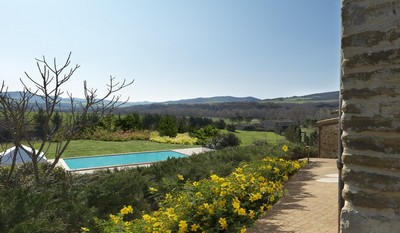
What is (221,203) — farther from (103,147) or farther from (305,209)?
(103,147)

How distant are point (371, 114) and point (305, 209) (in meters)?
4.01

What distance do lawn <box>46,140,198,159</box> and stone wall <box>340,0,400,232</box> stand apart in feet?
61.2

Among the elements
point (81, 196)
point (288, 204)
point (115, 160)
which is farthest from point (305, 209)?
point (115, 160)

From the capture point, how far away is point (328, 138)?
1430 centimetres

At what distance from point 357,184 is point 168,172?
7233 mm

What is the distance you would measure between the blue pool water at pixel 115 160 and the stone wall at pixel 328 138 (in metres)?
8.24

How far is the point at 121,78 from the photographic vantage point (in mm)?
7457

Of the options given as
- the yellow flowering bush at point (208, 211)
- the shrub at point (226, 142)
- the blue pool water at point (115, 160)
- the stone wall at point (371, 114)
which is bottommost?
the blue pool water at point (115, 160)

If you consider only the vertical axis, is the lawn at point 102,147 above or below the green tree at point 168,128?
below

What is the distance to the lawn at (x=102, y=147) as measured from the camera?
19750 mm

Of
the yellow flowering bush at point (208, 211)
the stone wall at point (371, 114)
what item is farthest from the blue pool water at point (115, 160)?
the stone wall at point (371, 114)

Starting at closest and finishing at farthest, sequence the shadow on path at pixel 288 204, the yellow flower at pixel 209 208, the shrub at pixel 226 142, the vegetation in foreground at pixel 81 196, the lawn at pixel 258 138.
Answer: the yellow flower at pixel 209 208, the vegetation in foreground at pixel 81 196, the shadow on path at pixel 288 204, the shrub at pixel 226 142, the lawn at pixel 258 138

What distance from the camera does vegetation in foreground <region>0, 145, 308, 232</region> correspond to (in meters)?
4.58

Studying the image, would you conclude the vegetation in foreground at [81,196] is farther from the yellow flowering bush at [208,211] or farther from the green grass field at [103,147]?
the green grass field at [103,147]
